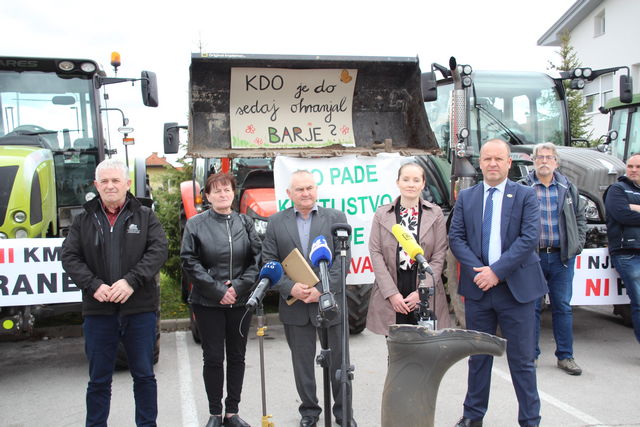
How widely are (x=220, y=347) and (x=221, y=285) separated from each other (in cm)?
45

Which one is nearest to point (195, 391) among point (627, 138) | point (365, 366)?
point (365, 366)

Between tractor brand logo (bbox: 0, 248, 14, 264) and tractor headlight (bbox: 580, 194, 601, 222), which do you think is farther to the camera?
tractor headlight (bbox: 580, 194, 601, 222)

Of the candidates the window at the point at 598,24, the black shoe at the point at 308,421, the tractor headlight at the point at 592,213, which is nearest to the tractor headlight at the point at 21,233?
the black shoe at the point at 308,421

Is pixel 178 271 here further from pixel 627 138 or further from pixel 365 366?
pixel 627 138

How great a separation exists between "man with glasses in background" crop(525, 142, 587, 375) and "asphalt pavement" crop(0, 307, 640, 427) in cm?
37

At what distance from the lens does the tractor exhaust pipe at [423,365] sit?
9.61 feet

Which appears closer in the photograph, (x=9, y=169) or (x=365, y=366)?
(x=9, y=169)

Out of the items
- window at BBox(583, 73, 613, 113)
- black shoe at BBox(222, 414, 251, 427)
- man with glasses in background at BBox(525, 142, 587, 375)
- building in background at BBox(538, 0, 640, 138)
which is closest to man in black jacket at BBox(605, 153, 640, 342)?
man with glasses in background at BBox(525, 142, 587, 375)

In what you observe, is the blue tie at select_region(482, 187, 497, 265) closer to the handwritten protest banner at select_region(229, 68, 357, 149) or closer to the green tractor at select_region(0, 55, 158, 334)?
the handwritten protest banner at select_region(229, 68, 357, 149)

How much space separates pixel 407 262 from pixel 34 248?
303 cm

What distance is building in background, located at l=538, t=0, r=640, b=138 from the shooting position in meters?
21.8

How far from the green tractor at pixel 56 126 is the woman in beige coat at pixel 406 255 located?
3158 millimetres

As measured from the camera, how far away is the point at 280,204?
5.76m

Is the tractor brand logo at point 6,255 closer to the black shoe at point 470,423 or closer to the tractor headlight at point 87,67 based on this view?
the tractor headlight at point 87,67
